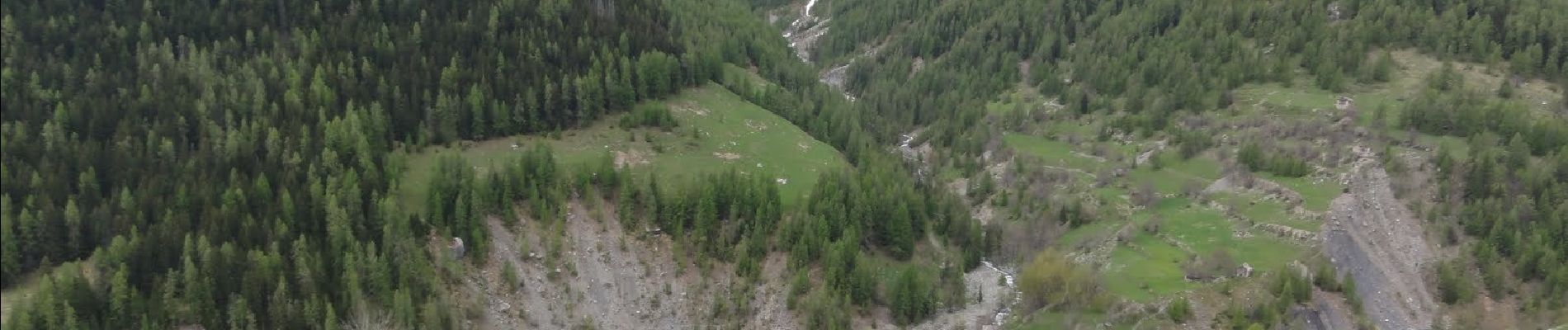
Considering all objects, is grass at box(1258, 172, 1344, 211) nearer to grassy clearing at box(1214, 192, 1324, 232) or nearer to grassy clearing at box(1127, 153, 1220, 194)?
grassy clearing at box(1214, 192, 1324, 232)

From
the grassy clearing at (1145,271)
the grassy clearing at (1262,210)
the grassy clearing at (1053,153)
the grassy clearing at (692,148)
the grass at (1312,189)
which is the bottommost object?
the grassy clearing at (1053,153)

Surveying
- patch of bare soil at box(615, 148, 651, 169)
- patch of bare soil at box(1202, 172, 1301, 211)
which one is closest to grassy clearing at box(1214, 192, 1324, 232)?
patch of bare soil at box(1202, 172, 1301, 211)

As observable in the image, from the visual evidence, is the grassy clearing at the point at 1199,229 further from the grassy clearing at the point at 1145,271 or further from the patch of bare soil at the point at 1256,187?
the patch of bare soil at the point at 1256,187

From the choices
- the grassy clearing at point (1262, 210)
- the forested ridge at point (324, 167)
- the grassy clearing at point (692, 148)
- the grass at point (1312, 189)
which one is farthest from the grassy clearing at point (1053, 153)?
the grassy clearing at point (692, 148)

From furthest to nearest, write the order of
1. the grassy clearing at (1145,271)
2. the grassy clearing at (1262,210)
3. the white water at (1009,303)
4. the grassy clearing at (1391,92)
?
the grassy clearing at (1391,92)
the grassy clearing at (1262,210)
the white water at (1009,303)
the grassy clearing at (1145,271)

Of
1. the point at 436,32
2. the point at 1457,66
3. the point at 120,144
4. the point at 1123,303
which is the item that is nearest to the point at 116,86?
the point at 120,144

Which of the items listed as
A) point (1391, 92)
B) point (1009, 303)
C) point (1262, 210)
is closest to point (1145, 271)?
point (1009, 303)
